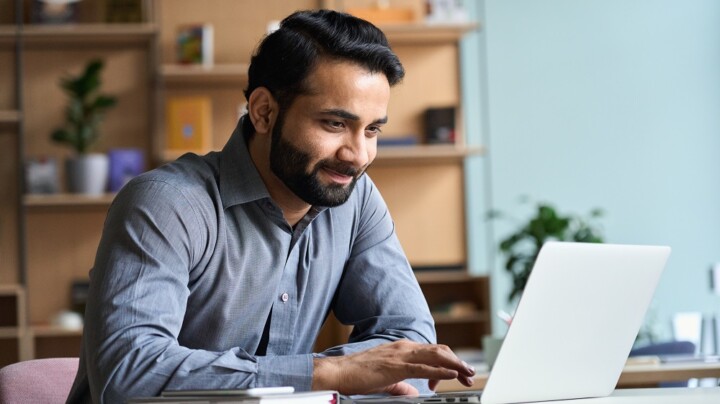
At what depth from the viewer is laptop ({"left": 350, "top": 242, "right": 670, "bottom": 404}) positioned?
1.32m

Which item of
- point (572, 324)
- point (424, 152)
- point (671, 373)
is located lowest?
point (671, 373)

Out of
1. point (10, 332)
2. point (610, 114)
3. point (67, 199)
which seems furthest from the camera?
point (610, 114)

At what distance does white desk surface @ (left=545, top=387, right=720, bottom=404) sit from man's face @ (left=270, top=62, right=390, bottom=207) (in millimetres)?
518

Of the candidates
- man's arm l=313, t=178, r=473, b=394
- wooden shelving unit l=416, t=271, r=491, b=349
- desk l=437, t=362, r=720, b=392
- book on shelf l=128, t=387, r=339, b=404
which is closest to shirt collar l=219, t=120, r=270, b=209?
man's arm l=313, t=178, r=473, b=394

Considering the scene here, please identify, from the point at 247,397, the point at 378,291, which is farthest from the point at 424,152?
the point at 247,397

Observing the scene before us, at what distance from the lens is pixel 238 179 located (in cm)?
172

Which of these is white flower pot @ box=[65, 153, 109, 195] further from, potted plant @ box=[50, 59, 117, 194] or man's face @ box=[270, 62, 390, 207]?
man's face @ box=[270, 62, 390, 207]

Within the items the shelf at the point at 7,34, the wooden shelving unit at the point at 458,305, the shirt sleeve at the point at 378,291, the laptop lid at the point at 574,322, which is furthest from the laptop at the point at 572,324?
the shelf at the point at 7,34

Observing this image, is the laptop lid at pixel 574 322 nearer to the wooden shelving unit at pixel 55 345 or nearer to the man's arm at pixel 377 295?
the man's arm at pixel 377 295

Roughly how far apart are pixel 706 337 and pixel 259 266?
375 cm

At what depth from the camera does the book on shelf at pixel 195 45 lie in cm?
500

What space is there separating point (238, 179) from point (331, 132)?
0.18 meters

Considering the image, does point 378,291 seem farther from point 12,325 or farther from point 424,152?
point 12,325

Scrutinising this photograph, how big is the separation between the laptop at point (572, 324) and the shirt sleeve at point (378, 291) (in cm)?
39
